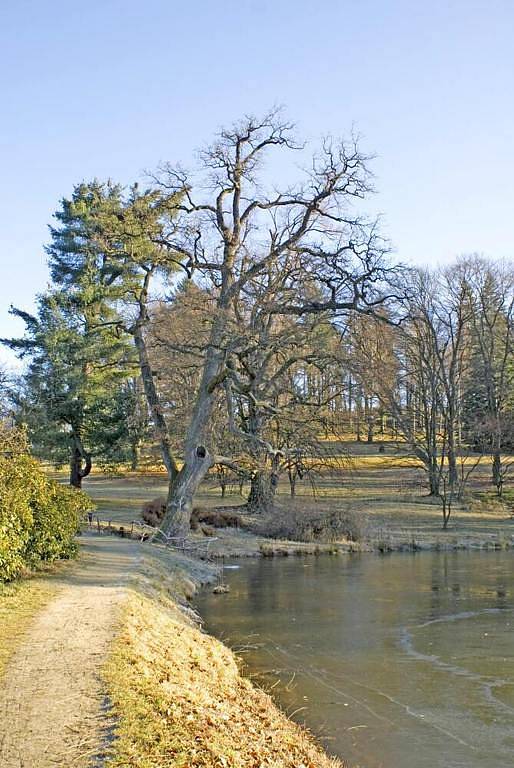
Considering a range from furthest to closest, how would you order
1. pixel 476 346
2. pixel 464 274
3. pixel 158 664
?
pixel 476 346 < pixel 464 274 < pixel 158 664

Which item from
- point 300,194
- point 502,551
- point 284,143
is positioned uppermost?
point 284,143

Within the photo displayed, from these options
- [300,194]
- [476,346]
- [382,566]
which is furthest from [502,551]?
[476,346]

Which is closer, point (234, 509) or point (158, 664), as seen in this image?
point (158, 664)

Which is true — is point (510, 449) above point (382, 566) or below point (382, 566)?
above

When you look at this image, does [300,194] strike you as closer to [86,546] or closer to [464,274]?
Answer: [86,546]

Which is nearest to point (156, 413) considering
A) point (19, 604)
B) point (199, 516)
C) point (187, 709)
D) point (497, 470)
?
point (199, 516)

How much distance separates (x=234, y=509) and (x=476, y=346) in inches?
993

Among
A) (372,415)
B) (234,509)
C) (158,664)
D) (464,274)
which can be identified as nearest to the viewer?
(158,664)

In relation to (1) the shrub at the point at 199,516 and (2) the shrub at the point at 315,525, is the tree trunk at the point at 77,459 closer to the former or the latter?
(1) the shrub at the point at 199,516

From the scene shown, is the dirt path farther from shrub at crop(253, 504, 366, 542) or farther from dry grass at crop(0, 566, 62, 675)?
shrub at crop(253, 504, 366, 542)

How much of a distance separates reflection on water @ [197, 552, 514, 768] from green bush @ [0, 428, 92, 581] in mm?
3708

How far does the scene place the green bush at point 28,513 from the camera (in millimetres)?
14039

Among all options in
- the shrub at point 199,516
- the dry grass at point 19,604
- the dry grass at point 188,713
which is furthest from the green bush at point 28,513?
the shrub at point 199,516

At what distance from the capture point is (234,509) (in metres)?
39.2
